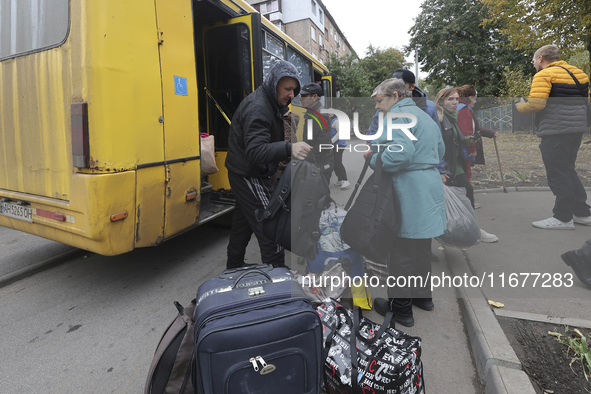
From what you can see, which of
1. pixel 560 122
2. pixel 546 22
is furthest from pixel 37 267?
pixel 546 22

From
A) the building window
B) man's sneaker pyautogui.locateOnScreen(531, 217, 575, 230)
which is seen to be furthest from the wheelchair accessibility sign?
the building window

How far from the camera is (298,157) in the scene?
2.44 m

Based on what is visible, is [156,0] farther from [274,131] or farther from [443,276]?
[443,276]

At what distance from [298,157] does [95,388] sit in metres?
1.87

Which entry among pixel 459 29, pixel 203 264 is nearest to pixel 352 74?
pixel 459 29

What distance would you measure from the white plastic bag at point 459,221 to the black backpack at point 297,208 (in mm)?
1412

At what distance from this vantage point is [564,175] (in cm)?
384

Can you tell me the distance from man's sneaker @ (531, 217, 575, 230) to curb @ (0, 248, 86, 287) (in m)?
5.45

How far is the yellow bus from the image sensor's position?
8.38 ft

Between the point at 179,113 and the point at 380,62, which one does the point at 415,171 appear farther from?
the point at 380,62

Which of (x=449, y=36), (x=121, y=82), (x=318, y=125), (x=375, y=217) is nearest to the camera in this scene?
(x=375, y=217)

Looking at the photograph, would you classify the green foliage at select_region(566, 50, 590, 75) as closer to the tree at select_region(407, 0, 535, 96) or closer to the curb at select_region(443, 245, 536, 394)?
the tree at select_region(407, 0, 535, 96)

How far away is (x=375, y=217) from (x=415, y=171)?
0.43 m

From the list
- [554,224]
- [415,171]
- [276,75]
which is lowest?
[554,224]
